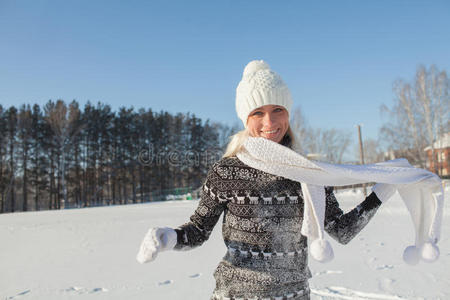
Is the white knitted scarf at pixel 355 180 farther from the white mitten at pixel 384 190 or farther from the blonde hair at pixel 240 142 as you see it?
the blonde hair at pixel 240 142

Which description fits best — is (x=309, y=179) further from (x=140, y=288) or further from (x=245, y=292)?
(x=140, y=288)

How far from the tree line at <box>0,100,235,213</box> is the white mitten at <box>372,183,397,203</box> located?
25427mm

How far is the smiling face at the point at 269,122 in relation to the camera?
1.32 meters

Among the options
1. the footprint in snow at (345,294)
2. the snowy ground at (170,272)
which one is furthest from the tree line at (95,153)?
the footprint in snow at (345,294)

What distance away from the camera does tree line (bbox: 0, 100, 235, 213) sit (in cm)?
2716

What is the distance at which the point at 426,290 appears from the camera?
317 cm

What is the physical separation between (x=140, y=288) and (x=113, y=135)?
32.0 meters

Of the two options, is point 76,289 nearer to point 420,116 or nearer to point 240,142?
point 240,142

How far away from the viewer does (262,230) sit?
1190 mm

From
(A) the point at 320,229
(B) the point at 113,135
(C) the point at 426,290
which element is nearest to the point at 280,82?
(A) the point at 320,229

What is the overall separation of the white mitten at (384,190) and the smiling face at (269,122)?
0.44 metres

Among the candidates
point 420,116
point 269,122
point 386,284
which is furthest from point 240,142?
point 420,116

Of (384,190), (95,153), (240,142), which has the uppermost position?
(95,153)

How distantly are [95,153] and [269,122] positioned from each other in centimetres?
3369
